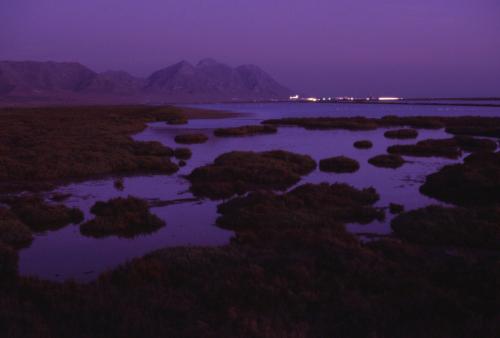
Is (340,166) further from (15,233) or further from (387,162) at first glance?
(15,233)

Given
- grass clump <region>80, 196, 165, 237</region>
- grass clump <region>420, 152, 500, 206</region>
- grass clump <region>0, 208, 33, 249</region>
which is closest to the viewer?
grass clump <region>0, 208, 33, 249</region>

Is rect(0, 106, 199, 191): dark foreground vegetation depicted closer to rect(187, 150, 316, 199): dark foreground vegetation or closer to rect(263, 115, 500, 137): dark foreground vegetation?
rect(187, 150, 316, 199): dark foreground vegetation

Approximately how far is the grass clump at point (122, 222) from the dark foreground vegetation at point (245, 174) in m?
4.95

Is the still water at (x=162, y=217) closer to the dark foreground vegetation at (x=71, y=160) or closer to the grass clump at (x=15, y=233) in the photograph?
the grass clump at (x=15, y=233)

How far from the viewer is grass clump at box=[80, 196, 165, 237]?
1656cm

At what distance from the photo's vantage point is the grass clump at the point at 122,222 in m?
16.6

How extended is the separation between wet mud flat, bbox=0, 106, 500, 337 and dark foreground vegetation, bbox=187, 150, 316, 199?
0.12 m

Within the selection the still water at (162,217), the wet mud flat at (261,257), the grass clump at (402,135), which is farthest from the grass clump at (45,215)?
the grass clump at (402,135)

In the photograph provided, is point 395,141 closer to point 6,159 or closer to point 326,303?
point 6,159

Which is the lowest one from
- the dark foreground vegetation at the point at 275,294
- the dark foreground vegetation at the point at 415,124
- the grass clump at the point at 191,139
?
the dark foreground vegetation at the point at 275,294

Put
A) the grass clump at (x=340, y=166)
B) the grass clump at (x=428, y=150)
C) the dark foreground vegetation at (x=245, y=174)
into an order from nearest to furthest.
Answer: the dark foreground vegetation at (x=245, y=174) < the grass clump at (x=340, y=166) < the grass clump at (x=428, y=150)

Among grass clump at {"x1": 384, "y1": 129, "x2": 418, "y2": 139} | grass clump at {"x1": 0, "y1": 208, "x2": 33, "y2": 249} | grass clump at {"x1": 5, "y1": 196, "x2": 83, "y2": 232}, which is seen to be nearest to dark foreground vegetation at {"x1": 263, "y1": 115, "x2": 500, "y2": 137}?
grass clump at {"x1": 384, "y1": 129, "x2": 418, "y2": 139}

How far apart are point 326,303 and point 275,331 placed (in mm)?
2130

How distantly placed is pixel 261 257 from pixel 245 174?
15031mm
